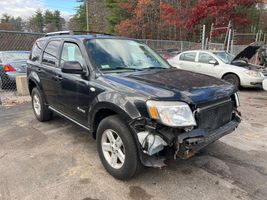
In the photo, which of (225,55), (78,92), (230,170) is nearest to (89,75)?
(78,92)

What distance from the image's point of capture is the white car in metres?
8.74

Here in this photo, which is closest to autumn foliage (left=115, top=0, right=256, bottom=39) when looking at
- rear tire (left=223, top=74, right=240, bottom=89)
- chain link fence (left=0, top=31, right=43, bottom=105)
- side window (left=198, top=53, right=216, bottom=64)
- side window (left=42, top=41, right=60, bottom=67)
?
side window (left=198, top=53, right=216, bottom=64)

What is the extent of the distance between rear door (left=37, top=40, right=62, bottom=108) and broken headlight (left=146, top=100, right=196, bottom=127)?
2.13m

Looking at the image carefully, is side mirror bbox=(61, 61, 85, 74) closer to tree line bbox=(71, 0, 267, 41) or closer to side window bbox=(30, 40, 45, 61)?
side window bbox=(30, 40, 45, 61)

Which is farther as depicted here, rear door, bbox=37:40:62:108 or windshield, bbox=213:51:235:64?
windshield, bbox=213:51:235:64

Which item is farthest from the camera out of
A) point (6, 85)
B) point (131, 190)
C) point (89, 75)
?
point (6, 85)

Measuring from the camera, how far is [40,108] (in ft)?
16.9

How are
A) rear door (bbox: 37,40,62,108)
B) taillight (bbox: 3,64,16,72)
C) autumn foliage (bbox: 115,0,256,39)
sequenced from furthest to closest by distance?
autumn foliage (bbox: 115,0,256,39) → taillight (bbox: 3,64,16,72) → rear door (bbox: 37,40,62,108)

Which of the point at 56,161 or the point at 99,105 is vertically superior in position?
Result: the point at 99,105

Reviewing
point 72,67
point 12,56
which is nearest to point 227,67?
point 72,67

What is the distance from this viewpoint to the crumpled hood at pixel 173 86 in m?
2.71

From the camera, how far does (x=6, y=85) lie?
355 inches

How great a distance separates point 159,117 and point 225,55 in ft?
27.5

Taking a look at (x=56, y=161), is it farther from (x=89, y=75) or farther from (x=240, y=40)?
(x=240, y=40)
